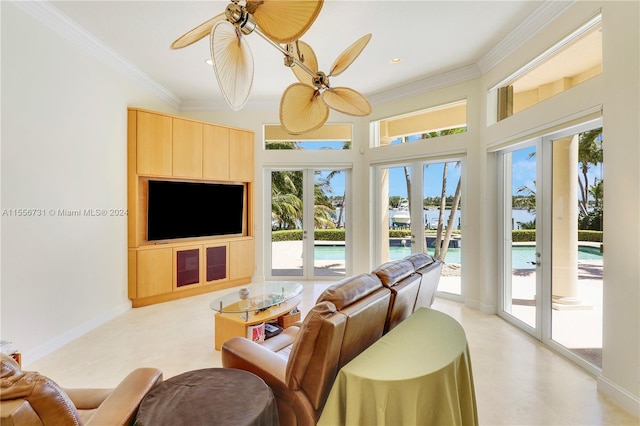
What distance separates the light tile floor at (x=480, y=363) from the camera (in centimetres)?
204

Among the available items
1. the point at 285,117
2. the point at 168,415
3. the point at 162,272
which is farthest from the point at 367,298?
the point at 162,272

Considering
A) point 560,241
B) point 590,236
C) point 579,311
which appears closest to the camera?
point 590,236

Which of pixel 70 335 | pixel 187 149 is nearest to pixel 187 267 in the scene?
pixel 70 335

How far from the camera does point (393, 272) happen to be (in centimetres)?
197

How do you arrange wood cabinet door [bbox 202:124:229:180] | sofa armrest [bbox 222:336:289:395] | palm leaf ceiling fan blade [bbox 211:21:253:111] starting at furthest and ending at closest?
wood cabinet door [bbox 202:124:229:180], sofa armrest [bbox 222:336:289:395], palm leaf ceiling fan blade [bbox 211:21:253:111]

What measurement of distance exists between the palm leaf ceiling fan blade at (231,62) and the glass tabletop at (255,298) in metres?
1.95

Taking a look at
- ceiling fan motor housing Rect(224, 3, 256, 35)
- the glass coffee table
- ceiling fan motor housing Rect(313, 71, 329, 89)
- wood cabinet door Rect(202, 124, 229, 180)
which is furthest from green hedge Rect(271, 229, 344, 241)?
ceiling fan motor housing Rect(224, 3, 256, 35)

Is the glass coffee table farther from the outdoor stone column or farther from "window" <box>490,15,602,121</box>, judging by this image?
"window" <box>490,15,602,121</box>

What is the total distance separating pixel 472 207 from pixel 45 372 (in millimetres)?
4984

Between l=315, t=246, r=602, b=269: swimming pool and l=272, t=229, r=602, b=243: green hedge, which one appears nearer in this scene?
l=315, t=246, r=602, b=269: swimming pool

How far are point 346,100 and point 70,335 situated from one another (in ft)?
12.1

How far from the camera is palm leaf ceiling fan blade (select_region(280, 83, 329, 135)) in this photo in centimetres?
229

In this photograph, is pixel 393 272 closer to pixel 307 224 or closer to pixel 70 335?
pixel 70 335

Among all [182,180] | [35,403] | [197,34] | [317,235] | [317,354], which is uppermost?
[197,34]
